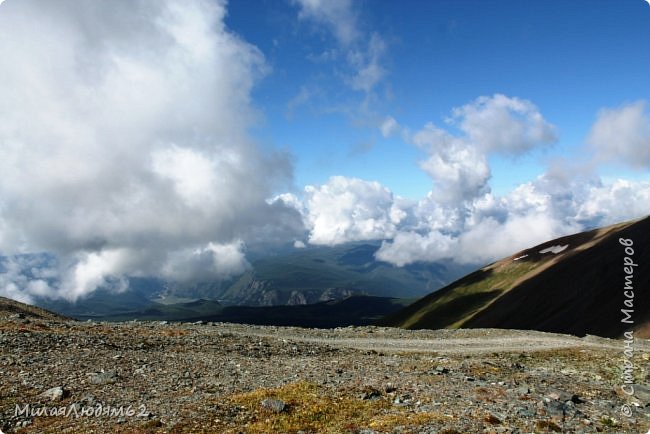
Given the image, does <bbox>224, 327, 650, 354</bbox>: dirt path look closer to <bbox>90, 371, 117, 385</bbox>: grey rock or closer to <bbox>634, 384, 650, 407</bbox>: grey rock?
<bbox>634, 384, 650, 407</bbox>: grey rock

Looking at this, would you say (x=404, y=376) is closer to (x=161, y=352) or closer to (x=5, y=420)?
(x=161, y=352)

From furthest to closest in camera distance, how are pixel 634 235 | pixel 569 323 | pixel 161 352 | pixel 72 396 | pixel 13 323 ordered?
pixel 634 235 < pixel 569 323 < pixel 13 323 < pixel 161 352 < pixel 72 396

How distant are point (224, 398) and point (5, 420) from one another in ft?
32.3

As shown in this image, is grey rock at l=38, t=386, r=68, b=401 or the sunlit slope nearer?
grey rock at l=38, t=386, r=68, b=401

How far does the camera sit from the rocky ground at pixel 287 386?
753 inches

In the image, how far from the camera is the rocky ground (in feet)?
62.7

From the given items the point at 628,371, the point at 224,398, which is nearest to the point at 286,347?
the point at 224,398

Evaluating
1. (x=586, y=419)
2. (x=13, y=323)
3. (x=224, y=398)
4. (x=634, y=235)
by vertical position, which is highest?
(x=634, y=235)

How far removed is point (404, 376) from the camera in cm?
2895

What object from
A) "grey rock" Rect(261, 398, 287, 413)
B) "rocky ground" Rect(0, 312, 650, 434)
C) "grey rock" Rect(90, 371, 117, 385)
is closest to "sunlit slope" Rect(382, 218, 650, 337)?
"rocky ground" Rect(0, 312, 650, 434)

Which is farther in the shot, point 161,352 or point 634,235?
point 634,235

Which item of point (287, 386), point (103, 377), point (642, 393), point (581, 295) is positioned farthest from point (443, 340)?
point (581, 295)

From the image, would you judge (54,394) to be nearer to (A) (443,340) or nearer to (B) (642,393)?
(B) (642,393)

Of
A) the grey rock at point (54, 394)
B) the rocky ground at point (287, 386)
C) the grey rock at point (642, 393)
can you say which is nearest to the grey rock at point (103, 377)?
the rocky ground at point (287, 386)
